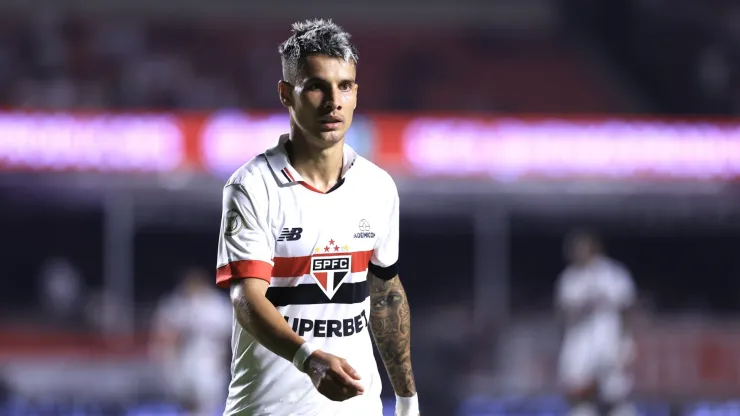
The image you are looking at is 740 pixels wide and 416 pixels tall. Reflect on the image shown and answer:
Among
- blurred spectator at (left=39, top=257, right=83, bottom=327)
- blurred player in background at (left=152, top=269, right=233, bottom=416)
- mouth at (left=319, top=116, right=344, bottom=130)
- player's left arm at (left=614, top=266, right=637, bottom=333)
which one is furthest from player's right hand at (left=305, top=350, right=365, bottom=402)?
blurred spectator at (left=39, top=257, right=83, bottom=327)

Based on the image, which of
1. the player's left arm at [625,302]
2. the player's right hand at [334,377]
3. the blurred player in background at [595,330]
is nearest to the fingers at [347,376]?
the player's right hand at [334,377]

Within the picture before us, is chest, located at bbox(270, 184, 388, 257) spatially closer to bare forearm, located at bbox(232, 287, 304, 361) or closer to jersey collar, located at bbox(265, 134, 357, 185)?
jersey collar, located at bbox(265, 134, 357, 185)

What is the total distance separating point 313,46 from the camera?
3725mm

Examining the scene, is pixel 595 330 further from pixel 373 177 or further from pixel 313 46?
pixel 313 46

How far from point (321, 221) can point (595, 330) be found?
26.7 feet

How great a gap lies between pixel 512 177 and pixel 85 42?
878 centimetres

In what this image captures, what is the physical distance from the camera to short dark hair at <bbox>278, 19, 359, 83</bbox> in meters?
3.72

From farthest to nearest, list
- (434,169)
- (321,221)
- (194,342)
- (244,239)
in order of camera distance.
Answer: (434,169) < (194,342) < (321,221) < (244,239)

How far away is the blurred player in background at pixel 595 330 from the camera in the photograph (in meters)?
11.4

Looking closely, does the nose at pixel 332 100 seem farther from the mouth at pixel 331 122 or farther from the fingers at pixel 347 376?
the fingers at pixel 347 376

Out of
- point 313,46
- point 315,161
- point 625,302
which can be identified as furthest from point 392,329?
point 625,302

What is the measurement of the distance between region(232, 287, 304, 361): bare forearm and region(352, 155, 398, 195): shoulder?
57 cm

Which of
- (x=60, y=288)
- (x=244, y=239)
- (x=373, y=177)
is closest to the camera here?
(x=244, y=239)

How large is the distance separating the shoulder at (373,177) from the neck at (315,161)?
0.34 ft
